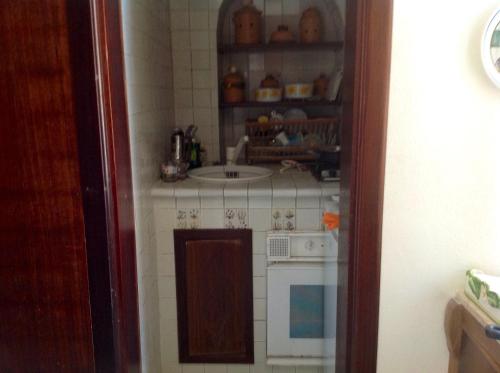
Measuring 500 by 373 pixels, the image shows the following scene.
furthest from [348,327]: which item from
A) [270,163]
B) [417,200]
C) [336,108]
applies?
→ [336,108]

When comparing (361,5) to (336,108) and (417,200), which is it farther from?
(336,108)

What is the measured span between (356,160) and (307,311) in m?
1.07

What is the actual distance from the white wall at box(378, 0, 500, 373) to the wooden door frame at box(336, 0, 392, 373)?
3 centimetres

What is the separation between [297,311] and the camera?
5.87ft

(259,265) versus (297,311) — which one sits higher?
(259,265)

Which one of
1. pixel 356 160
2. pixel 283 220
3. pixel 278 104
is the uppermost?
pixel 278 104

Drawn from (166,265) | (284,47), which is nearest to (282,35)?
(284,47)

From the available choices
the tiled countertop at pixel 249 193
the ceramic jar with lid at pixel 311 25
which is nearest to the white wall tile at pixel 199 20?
the ceramic jar with lid at pixel 311 25

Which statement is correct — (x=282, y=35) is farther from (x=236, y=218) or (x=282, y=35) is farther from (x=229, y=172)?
(x=236, y=218)

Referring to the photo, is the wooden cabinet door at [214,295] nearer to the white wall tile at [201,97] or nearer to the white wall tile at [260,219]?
the white wall tile at [260,219]

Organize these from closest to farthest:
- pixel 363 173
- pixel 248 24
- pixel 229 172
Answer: pixel 363 173, pixel 229 172, pixel 248 24

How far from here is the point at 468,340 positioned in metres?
0.89

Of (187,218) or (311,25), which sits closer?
(187,218)

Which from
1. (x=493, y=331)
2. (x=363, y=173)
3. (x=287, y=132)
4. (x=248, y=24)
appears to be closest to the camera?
(x=493, y=331)
